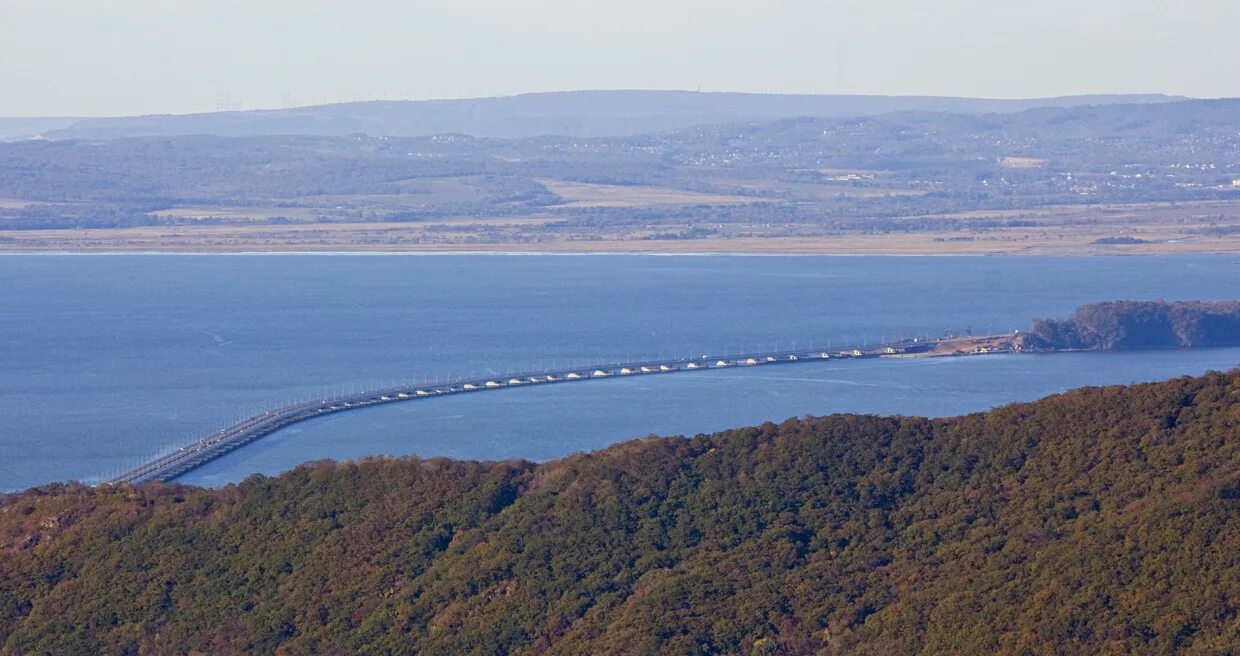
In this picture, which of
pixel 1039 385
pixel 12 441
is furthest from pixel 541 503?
pixel 1039 385

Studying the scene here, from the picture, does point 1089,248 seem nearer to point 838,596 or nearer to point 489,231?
point 489,231

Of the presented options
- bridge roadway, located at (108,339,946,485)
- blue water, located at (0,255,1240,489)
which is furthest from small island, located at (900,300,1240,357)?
bridge roadway, located at (108,339,946,485)

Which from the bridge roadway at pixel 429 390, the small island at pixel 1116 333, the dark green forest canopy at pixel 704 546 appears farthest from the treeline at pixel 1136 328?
the dark green forest canopy at pixel 704 546

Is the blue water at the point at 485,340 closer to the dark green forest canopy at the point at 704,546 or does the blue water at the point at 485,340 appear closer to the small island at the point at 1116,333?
the small island at the point at 1116,333

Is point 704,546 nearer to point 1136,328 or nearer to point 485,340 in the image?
point 1136,328

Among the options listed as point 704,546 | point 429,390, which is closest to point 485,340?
point 429,390

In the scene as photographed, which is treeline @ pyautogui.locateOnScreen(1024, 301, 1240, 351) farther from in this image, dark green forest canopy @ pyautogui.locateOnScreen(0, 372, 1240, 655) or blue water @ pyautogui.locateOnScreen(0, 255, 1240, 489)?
dark green forest canopy @ pyautogui.locateOnScreen(0, 372, 1240, 655)
